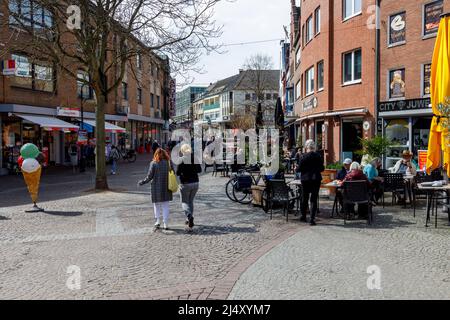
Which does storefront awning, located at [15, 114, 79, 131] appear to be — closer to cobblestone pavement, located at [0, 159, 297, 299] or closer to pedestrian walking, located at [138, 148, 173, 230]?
cobblestone pavement, located at [0, 159, 297, 299]

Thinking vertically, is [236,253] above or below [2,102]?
below

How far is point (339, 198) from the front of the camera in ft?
32.8

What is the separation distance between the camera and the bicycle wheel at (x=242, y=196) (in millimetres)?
11672

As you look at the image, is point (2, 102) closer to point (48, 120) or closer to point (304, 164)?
point (48, 120)

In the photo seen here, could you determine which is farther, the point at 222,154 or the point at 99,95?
the point at 222,154

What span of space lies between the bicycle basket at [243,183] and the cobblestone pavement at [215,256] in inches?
38.8

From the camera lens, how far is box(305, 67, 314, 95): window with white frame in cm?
2625

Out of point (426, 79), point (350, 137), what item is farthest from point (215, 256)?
point (350, 137)

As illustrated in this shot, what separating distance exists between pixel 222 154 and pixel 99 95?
8037 mm

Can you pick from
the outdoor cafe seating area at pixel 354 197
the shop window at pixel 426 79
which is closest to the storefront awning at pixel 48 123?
the outdoor cafe seating area at pixel 354 197

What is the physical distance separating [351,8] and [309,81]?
21.5ft
